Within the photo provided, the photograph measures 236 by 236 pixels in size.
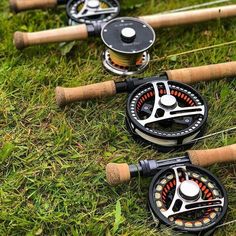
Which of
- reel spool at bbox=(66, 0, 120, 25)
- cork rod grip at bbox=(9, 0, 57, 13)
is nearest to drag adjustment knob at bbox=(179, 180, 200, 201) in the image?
reel spool at bbox=(66, 0, 120, 25)

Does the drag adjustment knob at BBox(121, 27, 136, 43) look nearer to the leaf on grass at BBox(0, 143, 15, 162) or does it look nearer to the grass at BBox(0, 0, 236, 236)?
the grass at BBox(0, 0, 236, 236)

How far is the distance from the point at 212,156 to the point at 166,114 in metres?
0.31

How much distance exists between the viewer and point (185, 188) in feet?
7.96

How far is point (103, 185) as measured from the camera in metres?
2.61

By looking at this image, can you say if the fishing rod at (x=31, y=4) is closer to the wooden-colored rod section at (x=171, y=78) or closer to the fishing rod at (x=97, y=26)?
the fishing rod at (x=97, y=26)

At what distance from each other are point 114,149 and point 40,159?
354 millimetres

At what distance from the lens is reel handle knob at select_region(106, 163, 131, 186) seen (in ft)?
8.19

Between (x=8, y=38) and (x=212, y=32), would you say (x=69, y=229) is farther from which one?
(x=212, y=32)

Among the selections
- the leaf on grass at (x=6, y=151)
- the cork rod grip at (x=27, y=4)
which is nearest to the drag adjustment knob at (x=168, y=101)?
the leaf on grass at (x=6, y=151)

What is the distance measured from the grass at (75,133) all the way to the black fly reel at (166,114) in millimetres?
92

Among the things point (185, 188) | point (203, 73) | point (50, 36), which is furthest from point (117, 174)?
point (50, 36)

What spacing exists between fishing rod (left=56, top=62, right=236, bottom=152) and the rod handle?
0.46 ft

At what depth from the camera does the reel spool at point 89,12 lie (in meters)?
3.33

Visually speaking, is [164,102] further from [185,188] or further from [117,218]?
[117,218]
